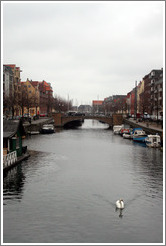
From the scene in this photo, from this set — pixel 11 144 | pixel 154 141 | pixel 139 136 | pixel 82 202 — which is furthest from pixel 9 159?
pixel 139 136

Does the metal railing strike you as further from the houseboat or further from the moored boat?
the moored boat

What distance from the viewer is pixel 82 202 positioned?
A: 30.7 metres

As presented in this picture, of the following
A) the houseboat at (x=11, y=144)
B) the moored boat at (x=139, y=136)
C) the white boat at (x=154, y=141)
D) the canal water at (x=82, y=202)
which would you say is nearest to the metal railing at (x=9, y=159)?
the houseboat at (x=11, y=144)

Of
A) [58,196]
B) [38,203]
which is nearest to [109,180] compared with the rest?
[58,196]

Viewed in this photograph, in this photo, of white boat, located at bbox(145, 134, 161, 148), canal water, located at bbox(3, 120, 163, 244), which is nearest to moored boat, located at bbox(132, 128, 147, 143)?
white boat, located at bbox(145, 134, 161, 148)

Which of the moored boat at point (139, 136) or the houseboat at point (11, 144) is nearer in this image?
the houseboat at point (11, 144)

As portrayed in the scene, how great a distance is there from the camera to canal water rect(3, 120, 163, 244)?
2383cm

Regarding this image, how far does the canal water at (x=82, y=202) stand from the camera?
78.2 feet

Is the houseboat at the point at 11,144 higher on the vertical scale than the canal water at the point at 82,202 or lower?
higher

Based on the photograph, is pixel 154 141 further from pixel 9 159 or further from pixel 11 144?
pixel 9 159

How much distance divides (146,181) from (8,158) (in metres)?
17.8

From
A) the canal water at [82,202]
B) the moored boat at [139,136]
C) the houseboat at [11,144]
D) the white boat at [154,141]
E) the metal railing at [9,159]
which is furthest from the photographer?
the moored boat at [139,136]

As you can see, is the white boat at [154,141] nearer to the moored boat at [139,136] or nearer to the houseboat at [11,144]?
the moored boat at [139,136]

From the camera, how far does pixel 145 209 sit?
29.1m
